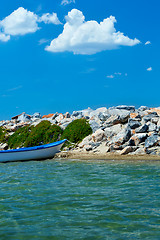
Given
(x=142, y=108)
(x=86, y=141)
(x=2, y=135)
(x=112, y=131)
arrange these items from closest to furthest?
(x=112, y=131)
(x=86, y=141)
(x=142, y=108)
(x=2, y=135)

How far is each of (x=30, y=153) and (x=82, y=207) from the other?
48.9ft

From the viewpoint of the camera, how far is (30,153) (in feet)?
72.4

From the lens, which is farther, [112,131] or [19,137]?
[19,137]

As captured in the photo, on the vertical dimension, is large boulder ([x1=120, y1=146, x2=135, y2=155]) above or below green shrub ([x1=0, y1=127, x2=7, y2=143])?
below

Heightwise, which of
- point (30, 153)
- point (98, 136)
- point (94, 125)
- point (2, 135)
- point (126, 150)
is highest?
point (2, 135)

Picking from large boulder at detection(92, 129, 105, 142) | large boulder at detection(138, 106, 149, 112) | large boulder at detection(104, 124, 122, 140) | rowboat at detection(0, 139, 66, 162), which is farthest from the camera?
large boulder at detection(138, 106, 149, 112)

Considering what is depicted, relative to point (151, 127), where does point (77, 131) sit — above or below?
above

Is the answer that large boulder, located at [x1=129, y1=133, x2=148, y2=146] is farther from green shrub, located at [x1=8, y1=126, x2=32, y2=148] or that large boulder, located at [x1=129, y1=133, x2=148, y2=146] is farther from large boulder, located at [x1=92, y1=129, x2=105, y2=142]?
green shrub, located at [x1=8, y1=126, x2=32, y2=148]

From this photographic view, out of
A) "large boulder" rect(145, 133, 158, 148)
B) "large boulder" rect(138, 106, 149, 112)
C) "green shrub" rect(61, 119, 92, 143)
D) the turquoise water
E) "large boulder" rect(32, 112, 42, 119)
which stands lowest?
the turquoise water

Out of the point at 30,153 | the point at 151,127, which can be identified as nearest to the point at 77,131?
the point at 30,153

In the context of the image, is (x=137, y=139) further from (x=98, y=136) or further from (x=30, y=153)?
(x=30, y=153)

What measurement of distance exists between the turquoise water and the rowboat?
905cm

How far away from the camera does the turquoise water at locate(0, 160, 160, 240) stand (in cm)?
599

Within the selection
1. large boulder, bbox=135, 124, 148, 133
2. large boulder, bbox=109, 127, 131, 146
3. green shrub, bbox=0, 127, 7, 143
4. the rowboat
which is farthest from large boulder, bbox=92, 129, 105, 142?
green shrub, bbox=0, 127, 7, 143
